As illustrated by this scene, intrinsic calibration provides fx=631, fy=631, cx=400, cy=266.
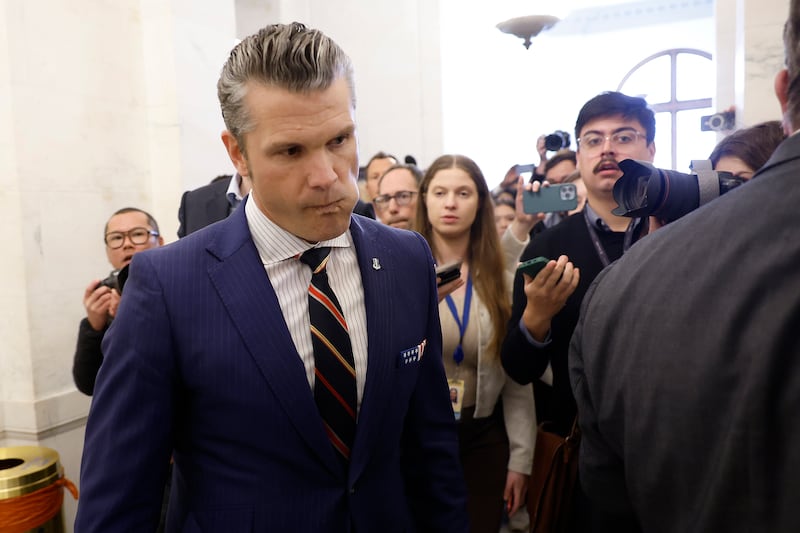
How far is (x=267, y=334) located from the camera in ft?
4.10

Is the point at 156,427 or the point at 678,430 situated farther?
the point at 156,427

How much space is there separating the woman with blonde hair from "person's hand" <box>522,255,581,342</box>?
0.46 m

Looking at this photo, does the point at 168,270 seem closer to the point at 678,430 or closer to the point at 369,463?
the point at 369,463

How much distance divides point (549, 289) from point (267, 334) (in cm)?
105

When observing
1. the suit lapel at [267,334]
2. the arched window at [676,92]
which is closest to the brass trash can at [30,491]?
the suit lapel at [267,334]

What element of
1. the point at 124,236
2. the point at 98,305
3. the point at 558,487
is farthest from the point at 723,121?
the point at 98,305

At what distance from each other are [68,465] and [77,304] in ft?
3.06

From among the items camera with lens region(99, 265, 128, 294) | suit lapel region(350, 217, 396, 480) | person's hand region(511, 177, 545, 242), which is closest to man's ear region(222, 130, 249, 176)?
suit lapel region(350, 217, 396, 480)

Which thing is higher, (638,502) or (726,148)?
(726,148)

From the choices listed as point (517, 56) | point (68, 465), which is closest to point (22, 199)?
point (68, 465)

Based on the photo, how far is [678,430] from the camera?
905 millimetres

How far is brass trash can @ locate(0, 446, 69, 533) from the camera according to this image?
272cm

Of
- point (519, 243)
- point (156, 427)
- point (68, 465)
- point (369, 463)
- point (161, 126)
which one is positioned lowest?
point (68, 465)

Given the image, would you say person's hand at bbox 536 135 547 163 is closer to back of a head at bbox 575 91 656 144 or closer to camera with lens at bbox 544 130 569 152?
camera with lens at bbox 544 130 569 152
